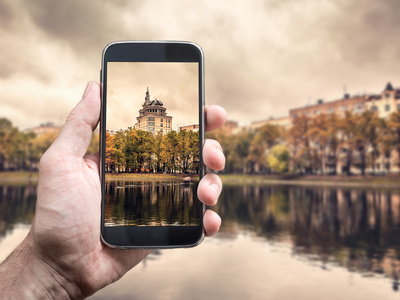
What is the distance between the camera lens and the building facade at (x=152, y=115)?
8.29ft

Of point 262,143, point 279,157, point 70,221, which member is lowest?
point 70,221

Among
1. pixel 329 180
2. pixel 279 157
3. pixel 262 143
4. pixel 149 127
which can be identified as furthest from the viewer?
pixel 329 180

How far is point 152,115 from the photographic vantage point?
101 inches

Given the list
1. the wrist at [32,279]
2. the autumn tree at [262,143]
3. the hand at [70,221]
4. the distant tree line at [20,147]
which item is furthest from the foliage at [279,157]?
the wrist at [32,279]

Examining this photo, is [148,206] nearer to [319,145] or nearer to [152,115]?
[152,115]

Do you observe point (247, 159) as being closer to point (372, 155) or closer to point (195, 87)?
point (372, 155)

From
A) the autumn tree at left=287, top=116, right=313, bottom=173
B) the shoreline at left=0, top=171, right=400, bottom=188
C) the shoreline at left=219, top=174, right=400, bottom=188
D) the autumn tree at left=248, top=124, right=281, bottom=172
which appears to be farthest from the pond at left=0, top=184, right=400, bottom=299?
the autumn tree at left=248, top=124, right=281, bottom=172

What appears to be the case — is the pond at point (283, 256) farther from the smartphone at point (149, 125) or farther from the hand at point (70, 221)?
the smartphone at point (149, 125)

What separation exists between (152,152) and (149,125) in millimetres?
261

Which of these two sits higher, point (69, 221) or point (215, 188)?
point (215, 188)

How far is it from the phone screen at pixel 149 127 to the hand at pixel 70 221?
4.1 inches

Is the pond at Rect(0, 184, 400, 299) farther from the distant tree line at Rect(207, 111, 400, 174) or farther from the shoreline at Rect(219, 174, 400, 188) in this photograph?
the distant tree line at Rect(207, 111, 400, 174)

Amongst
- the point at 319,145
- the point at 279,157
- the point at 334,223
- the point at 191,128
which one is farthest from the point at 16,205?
the point at 191,128

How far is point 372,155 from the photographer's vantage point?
63875mm
